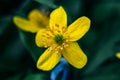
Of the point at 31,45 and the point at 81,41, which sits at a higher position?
the point at 31,45

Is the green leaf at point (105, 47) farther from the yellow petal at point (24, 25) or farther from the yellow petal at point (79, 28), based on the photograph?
the yellow petal at point (79, 28)

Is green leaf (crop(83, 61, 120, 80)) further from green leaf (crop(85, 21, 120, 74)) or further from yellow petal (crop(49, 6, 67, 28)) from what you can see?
yellow petal (crop(49, 6, 67, 28))

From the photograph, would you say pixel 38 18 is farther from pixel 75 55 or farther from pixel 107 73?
pixel 75 55

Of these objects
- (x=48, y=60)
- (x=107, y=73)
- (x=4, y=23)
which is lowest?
(x=107, y=73)

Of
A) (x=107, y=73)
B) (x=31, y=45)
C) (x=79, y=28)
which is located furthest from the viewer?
(x=107, y=73)

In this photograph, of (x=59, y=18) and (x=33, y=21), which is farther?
(x=33, y=21)

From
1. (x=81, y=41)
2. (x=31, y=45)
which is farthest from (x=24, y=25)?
(x=81, y=41)

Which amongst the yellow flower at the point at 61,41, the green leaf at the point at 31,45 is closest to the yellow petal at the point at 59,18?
the yellow flower at the point at 61,41

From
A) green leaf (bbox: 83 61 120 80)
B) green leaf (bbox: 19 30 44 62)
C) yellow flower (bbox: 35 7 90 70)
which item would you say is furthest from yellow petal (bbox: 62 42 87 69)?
green leaf (bbox: 83 61 120 80)
